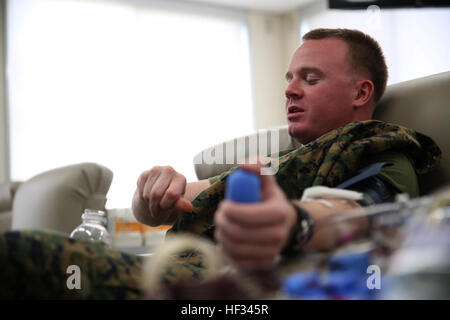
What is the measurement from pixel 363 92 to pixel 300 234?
0.74 metres

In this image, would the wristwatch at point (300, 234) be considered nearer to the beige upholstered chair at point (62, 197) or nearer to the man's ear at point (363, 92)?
the man's ear at point (363, 92)

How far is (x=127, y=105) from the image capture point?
3.93m

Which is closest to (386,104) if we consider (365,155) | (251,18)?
(365,155)

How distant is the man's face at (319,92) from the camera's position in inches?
41.9

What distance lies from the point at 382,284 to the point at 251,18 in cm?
457

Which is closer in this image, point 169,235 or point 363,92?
point 169,235

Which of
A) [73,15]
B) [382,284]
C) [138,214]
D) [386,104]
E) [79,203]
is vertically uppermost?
[73,15]

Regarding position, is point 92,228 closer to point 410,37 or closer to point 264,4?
point 410,37

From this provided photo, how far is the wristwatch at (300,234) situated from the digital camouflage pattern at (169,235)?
0.19 metres

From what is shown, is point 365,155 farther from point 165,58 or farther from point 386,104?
point 165,58

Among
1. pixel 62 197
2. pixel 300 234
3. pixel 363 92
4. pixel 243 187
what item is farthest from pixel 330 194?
pixel 62 197

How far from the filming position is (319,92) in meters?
1.06

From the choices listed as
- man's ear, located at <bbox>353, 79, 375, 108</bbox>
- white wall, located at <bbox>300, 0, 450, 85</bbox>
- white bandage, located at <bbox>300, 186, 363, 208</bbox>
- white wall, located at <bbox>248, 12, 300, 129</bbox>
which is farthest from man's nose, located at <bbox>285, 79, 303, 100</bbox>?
white wall, located at <bbox>248, 12, 300, 129</bbox>

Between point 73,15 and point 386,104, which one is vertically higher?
point 73,15
